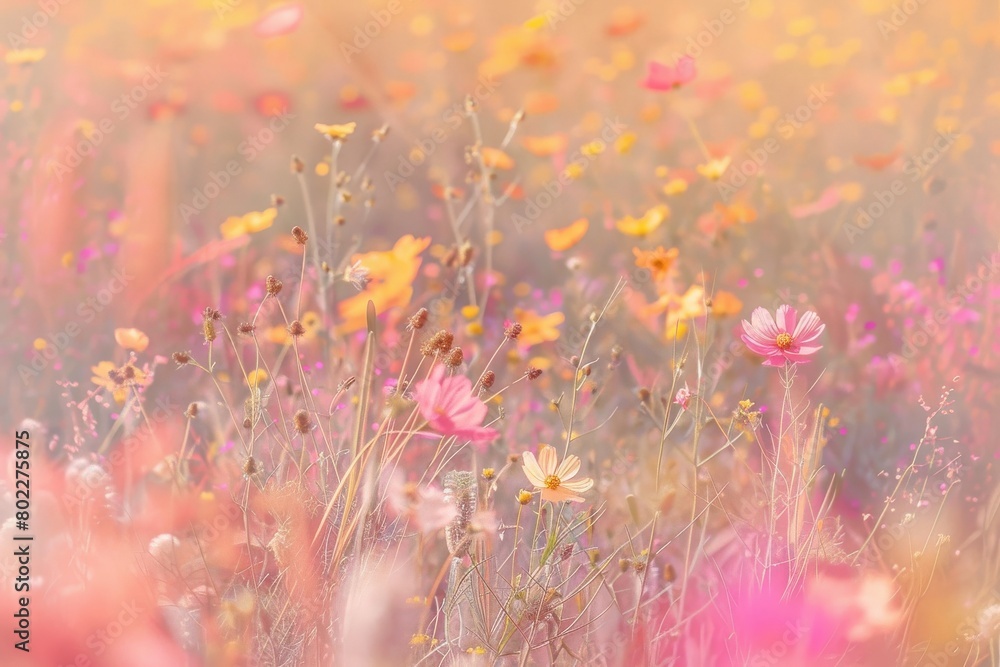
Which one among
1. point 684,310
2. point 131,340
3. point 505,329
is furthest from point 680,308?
point 131,340

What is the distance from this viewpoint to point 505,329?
0.75 metres

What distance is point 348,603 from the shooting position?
691 millimetres

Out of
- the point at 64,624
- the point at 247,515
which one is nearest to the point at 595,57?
the point at 247,515

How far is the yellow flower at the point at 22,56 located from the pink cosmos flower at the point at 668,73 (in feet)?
2.18

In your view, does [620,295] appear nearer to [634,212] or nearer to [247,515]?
[634,212]

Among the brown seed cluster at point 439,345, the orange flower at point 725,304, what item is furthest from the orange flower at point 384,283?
the orange flower at point 725,304

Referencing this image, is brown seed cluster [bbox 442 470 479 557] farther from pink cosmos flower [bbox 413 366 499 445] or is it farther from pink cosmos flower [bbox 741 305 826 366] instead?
pink cosmos flower [bbox 741 305 826 366]

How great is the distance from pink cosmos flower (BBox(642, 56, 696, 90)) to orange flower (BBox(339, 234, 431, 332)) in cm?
34

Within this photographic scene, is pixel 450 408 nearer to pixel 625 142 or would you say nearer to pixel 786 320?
pixel 786 320

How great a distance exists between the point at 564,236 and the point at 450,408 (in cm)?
36

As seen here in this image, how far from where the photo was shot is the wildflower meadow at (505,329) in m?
0.72

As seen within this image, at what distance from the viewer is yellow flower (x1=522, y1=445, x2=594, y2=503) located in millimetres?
676

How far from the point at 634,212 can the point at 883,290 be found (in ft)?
0.99

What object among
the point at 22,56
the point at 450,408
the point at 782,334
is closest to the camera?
the point at 450,408
